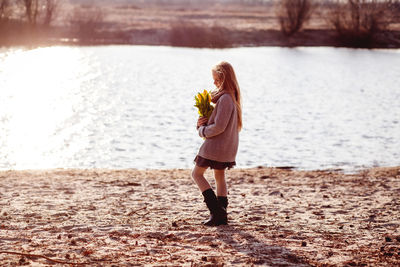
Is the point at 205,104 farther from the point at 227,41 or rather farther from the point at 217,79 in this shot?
the point at 227,41

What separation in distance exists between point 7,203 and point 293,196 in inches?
155

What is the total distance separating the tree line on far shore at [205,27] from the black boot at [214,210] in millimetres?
38355

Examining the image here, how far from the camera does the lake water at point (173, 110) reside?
14.1 m

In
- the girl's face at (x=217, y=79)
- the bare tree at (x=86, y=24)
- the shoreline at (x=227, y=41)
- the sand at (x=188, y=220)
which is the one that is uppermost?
the bare tree at (x=86, y=24)

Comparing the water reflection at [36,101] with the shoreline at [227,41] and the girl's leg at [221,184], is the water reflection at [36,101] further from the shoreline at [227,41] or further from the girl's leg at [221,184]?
the girl's leg at [221,184]

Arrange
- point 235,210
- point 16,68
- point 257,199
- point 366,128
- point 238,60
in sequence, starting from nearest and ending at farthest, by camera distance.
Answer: point 235,210
point 257,199
point 366,128
point 16,68
point 238,60

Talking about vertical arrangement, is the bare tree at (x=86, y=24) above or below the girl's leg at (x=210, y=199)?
above

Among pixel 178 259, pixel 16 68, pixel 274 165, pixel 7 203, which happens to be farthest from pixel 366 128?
pixel 16 68

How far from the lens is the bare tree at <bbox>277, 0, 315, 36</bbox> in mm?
54969

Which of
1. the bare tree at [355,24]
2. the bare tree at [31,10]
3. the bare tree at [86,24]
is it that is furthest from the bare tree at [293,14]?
the bare tree at [31,10]

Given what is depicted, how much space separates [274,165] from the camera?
13031 millimetres

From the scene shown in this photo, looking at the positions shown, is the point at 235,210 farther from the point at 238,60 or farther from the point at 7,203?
the point at 238,60

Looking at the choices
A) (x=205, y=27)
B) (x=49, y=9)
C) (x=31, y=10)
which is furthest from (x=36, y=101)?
(x=205, y=27)

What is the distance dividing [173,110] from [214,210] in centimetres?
1516
